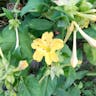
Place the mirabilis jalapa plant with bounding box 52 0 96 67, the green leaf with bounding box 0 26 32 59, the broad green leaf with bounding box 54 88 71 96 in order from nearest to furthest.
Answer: the mirabilis jalapa plant with bounding box 52 0 96 67
the green leaf with bounding box 0 26 32 59
the broad green leaf with bounding box 54 88 71 96

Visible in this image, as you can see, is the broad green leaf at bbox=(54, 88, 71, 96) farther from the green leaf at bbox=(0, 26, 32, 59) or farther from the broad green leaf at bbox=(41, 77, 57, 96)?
the green leaf at bbox=(0, 26, 32, 59)

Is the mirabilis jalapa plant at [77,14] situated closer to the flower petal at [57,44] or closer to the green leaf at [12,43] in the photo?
the flower petal at [57,44]

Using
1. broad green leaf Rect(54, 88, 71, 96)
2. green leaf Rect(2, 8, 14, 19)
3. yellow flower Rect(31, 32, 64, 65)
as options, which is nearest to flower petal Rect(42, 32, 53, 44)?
yellow flower Rect(31, 32, 64, 65)

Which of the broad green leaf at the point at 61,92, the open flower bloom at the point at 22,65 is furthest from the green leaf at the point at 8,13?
the broad green leaf at the point at 61,92

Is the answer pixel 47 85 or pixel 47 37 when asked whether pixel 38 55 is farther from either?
pixel 47 85

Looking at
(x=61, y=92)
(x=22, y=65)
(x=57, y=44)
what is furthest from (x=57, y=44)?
(x=61, y=92)
